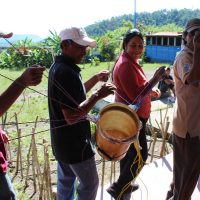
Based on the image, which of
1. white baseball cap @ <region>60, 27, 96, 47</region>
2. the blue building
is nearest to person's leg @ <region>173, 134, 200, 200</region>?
white baseball cap @ <region>60, 27, 96, 47</region>

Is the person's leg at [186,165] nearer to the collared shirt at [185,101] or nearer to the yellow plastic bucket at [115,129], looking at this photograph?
the collared shirt at [185,101]

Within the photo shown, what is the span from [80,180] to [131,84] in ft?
2.22

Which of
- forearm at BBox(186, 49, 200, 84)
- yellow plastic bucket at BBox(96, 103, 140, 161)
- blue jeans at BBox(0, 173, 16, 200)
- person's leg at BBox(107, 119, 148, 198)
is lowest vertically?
person's leg at BBox(107, 119, 148, 198)

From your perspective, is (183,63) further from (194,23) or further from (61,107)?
(61,107)

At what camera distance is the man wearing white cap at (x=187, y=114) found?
1562 mm

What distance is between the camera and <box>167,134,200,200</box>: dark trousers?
5.81 feet

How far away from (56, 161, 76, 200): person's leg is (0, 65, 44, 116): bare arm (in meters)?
0.76

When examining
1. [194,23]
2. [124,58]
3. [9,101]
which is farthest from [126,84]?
[9,101]

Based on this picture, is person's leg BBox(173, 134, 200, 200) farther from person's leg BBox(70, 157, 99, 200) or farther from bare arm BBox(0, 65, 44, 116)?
bare arm BBox(0, 65, 44, 116)

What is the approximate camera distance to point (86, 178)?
5.54 feet

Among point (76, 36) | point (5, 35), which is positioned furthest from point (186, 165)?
point (5, 35)

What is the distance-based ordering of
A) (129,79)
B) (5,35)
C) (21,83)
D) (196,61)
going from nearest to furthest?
(21,83) → (5,35) → (196,61) → (129,79)

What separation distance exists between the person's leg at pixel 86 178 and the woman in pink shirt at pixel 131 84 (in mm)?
415

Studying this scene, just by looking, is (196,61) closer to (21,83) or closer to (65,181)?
(21,83)
